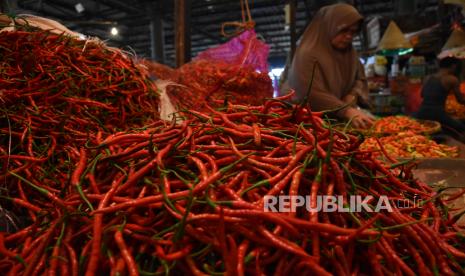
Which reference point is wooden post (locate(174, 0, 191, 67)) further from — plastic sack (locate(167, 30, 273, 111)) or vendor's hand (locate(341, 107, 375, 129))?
vendor's hand (locate(341, 107, 375, 129))

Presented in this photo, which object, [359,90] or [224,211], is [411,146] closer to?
[359,90]

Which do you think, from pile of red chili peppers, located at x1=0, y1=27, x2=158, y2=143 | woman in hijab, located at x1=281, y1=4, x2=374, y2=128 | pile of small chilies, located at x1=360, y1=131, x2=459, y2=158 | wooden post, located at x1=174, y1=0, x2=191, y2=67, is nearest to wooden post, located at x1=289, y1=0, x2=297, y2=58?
woman in hijab, located at x1=281, y1=4, x2=374, y2=128

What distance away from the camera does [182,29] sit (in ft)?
12.1

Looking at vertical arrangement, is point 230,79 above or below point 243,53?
below

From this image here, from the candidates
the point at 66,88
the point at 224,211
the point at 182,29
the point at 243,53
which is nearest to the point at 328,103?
the point at 243,53

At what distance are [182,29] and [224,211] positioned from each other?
10.4ft

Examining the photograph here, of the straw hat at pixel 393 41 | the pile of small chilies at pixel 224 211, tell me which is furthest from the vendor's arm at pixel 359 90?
the straw hat at pixel 393 41

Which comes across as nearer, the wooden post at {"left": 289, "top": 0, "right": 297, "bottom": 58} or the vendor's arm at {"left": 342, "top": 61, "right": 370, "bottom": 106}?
the vendor's arm at {"left": 342, "top": 61, "right": 370, "bottom": 106}

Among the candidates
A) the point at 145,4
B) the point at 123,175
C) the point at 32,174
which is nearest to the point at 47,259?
the point at 123,175

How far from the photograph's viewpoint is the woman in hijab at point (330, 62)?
358 centimetres

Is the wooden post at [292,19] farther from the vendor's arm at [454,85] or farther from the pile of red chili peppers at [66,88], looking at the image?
the vendor's arm at [454,85]

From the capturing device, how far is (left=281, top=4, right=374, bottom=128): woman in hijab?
3584 mm

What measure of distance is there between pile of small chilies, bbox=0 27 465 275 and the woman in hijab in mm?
2307

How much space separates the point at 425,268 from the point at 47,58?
87.5 inches
